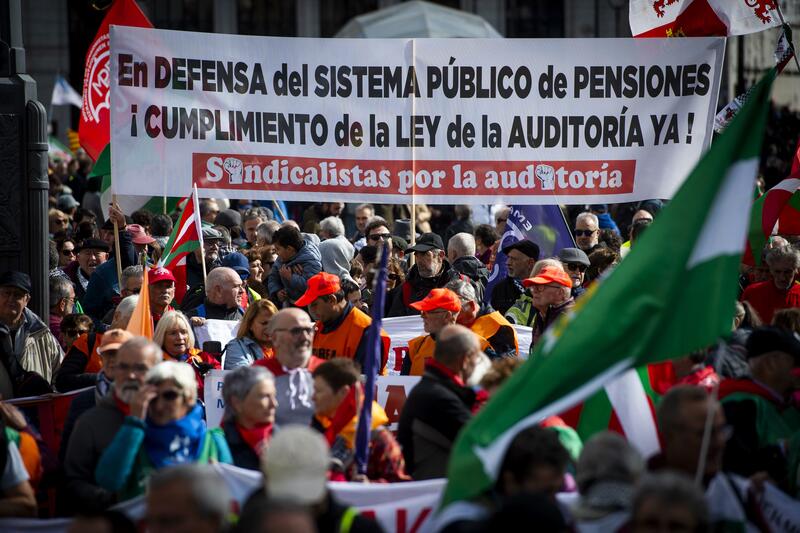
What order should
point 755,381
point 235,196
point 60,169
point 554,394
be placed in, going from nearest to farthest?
point 554,394 → point 755,381 → point 235,196 → point 60,169

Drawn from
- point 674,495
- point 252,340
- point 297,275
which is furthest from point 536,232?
point 674,495

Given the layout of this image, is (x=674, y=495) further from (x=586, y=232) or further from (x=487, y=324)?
(x=586, y=232)

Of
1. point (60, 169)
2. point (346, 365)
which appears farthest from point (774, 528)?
point (60, 169)

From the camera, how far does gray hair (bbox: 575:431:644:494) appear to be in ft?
15.4

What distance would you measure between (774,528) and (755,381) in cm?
113

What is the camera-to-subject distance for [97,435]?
221 inches

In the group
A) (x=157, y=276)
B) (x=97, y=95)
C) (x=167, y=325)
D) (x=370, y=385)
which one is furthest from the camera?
(x=97, y=95)

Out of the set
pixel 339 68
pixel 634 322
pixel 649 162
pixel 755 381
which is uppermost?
pixel 339 68

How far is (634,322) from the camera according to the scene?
4.86 m

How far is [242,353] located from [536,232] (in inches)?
152

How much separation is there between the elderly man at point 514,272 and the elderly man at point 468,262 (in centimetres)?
16

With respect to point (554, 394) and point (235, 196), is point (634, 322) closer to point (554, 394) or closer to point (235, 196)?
point (554, 394)

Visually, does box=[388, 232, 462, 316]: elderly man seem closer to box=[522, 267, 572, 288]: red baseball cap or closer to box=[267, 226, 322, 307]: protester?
box=[267, 226, 322, 307]: protester

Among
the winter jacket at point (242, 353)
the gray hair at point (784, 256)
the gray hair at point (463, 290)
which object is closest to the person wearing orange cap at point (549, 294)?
the gray hair at point (463, 290)
